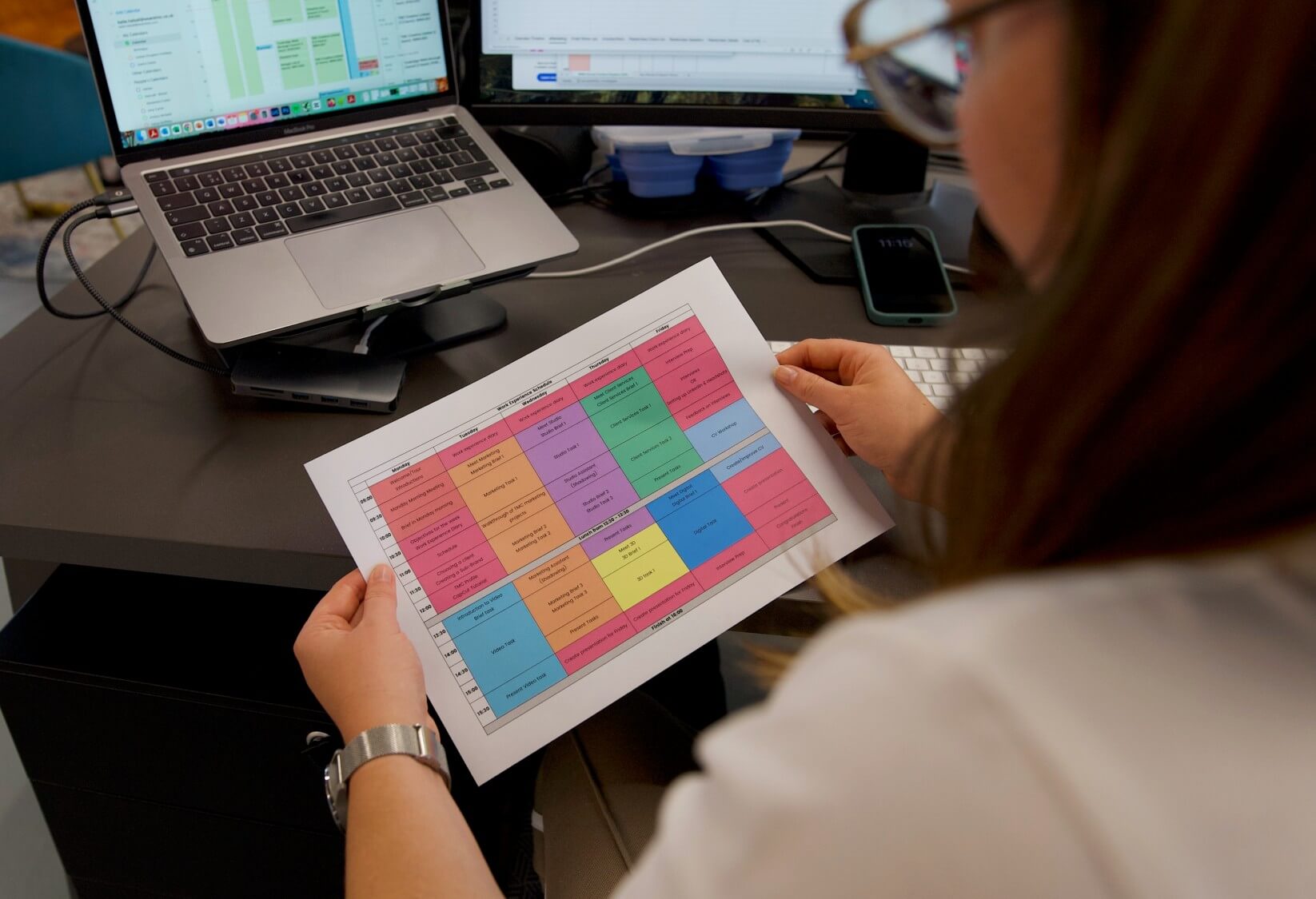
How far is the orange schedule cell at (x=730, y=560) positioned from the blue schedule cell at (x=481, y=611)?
0.43 ft

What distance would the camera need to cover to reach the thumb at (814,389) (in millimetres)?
678

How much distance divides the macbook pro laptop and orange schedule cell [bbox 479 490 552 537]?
214 mm

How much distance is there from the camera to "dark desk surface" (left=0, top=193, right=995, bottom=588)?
0.65 meters

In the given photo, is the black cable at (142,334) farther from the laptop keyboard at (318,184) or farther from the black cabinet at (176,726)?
the black cabinet at (176,726)

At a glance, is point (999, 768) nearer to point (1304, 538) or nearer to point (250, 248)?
point (1304, 538)

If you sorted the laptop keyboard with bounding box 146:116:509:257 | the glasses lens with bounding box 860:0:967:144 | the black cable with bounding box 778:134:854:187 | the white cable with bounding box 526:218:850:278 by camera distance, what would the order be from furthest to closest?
the black cable with bounding box 778:134:854:187 → the white cable with bounding box 526:218:850:278 → the laptop keyboard with bounding box 146:116:509:257 → the glasses lens with bounding box 860:0:967:144

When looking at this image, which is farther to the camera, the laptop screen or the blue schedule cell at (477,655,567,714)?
the laptop screen

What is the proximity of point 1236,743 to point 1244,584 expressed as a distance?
0.17 ft

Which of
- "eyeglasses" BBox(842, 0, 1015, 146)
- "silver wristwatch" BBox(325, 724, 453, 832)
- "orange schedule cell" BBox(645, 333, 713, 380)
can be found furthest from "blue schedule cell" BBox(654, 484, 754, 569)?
"eyeglasses" BBox(842, 0, 1015, 146)

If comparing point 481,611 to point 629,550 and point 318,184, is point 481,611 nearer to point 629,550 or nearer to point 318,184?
point 629,550

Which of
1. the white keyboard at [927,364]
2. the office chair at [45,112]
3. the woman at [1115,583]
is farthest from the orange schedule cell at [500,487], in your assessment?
the office chair at [45,112]

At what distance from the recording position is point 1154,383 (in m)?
0.30

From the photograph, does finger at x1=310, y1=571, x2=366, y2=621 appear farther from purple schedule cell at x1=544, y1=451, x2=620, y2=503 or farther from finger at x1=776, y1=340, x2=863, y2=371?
finger at x1=776, y1=340, x2=863, y2=371

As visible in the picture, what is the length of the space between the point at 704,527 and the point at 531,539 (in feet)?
0.41
